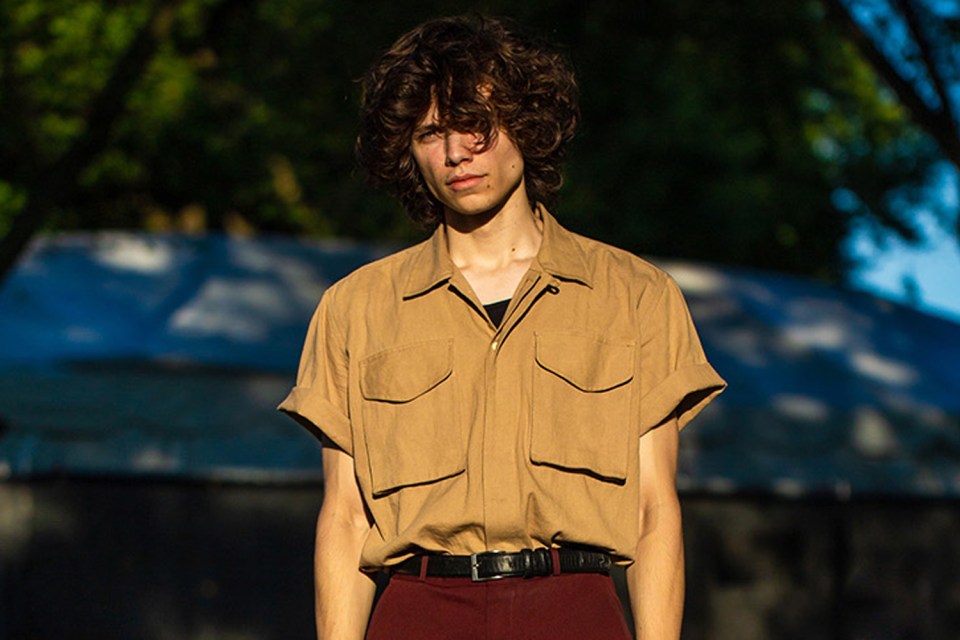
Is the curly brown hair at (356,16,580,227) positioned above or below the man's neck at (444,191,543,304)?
above

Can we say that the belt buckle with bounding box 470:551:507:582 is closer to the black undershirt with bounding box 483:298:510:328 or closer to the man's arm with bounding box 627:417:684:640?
the man's arm with bounding box 627:417:684:640

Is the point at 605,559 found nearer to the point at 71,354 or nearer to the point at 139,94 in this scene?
the point at 71,354

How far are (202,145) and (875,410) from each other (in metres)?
9.04

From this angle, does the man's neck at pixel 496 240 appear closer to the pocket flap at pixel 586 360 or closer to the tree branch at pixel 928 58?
the pocket flap at pixel 586 360

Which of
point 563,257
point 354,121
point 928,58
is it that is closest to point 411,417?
point 563,257

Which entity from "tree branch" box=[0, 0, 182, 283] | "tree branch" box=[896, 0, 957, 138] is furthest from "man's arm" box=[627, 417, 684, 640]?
"tree branch" box=[0, 0, 182, 283]

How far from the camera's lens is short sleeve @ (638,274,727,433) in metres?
2.86

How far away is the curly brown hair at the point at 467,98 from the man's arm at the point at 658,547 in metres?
0.57

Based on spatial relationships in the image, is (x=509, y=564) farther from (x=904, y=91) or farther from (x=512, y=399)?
(x=904, y=91)

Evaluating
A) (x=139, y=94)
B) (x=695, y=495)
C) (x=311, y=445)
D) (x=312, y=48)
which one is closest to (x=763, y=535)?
(x=695, y=495)

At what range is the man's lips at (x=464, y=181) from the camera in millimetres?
2873

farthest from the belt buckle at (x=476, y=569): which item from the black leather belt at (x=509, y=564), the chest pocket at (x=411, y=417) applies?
the chest pocket at (x=411, y=417)

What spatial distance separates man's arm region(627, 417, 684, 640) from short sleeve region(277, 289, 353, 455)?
57cm

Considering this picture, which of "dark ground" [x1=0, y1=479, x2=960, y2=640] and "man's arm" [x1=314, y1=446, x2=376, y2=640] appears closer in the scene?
"man's arm" [x1=314, y1=446, x2=376, y2=640]
